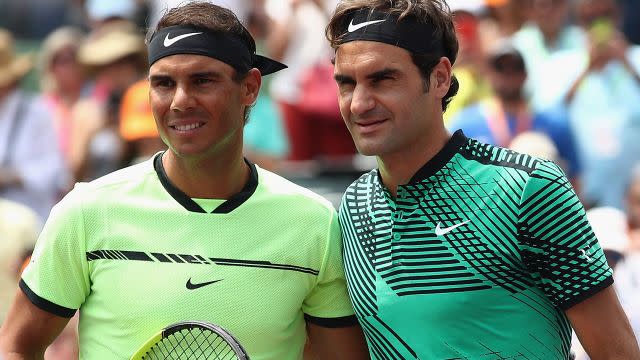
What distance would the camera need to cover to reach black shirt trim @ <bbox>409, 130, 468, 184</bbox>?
441 centimetres

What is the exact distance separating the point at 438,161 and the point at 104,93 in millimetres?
5566

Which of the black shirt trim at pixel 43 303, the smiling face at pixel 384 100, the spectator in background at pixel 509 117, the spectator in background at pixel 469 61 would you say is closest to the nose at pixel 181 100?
the smiling face at pixel 384 100

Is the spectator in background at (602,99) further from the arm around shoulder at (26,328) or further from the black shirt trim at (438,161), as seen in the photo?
the arm around shoulder at (26,328)

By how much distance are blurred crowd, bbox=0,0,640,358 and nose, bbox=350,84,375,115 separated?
143 inches

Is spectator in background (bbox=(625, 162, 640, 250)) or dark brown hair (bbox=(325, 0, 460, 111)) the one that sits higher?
dark brown hair (bbox=(325, 0, 460, 111))

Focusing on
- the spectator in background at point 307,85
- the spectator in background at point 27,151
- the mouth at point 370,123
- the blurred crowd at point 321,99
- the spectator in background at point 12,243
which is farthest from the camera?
the spectator in background at point 307,85

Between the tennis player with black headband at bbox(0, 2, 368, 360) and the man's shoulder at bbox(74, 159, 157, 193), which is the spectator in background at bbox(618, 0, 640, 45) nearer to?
the tennis player with black headband at bbox(0, 2, 368, 360)

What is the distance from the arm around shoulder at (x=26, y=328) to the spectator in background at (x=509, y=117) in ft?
13.9

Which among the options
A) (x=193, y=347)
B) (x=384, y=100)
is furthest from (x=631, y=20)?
(x=193, y=347)

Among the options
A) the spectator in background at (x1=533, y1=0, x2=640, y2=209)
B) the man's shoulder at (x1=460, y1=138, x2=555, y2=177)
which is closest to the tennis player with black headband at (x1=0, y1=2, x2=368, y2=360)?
the man's shoulder at (x1=460, y1=138, x2=555, y2=177)

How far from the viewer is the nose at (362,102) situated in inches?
171

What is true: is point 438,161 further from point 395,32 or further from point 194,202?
point 194,202

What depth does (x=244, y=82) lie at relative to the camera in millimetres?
4699

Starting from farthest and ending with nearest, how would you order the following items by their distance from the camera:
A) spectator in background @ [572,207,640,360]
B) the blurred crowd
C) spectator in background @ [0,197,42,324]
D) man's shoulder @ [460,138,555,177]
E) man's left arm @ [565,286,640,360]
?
the blurred crowd, spectator in background @ [0,197,42,324], spectator in background @ [572,207,640,360], man's shoulder @ [460,138,555,177], man's left arm @ [565,286,640,360]
